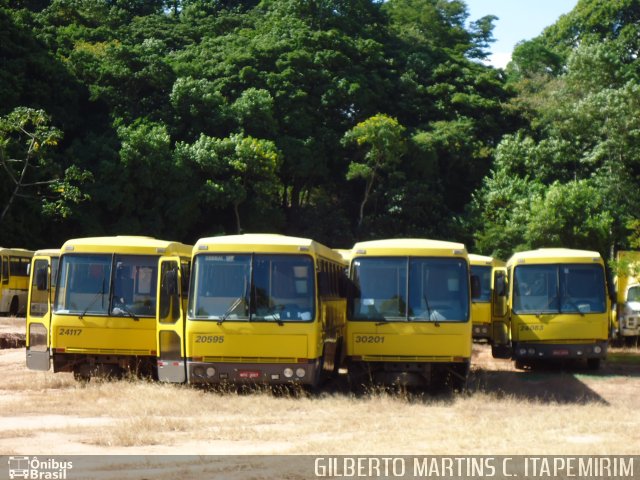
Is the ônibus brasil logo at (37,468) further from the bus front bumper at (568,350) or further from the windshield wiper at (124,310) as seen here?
the bus front bumper at (568,350)

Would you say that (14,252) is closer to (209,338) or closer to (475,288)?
(209,338)

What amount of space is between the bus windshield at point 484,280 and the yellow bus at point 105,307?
11.5 meters

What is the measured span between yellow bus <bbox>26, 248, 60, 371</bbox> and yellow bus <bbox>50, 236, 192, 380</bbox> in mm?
522

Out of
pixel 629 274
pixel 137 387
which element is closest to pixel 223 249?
pixel 137 387

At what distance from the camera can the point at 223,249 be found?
18.6 meters

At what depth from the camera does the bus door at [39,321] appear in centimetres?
2048

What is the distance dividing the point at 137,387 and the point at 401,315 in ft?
14.8

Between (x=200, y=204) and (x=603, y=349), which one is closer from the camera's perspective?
(x=603, y=349)

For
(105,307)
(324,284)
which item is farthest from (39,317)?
(324,284)

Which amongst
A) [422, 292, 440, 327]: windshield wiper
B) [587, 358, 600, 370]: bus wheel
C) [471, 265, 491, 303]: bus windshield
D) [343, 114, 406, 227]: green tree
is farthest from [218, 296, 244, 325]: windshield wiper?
[343, 114, 406, 227]: green tree

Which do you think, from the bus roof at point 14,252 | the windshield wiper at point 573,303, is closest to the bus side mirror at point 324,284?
the windshield wiper at point 573,303

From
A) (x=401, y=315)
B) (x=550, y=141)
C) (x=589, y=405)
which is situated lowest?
(x=589, y=405)

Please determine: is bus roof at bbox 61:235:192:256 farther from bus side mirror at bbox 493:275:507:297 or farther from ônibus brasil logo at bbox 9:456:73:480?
ônibus brasil logo at bbox 9:456:73:480

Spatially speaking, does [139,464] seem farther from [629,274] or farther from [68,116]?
[68,116]
